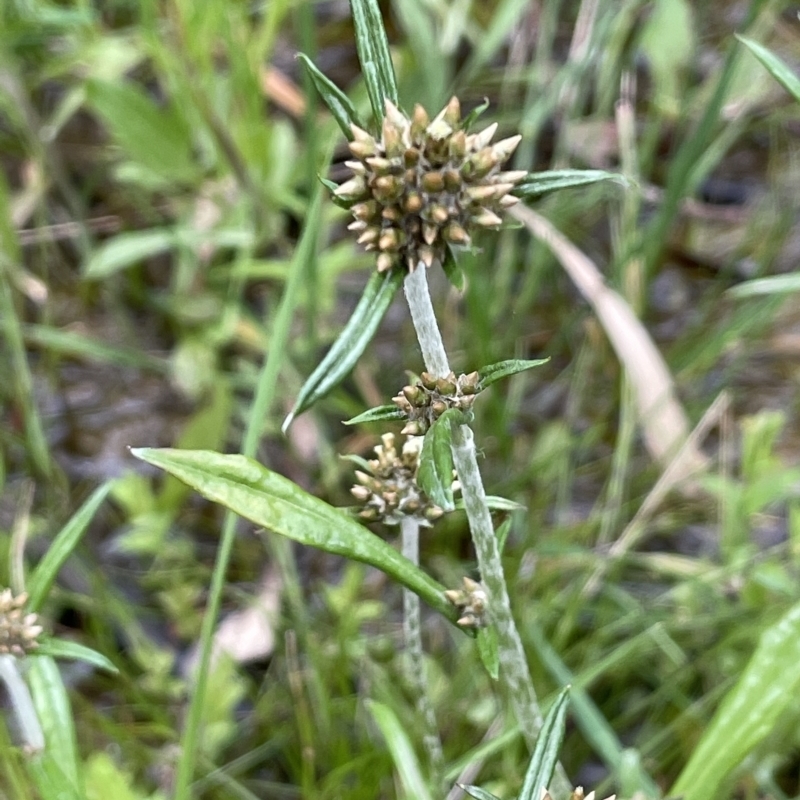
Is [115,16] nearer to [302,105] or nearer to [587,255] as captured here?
[302,105]

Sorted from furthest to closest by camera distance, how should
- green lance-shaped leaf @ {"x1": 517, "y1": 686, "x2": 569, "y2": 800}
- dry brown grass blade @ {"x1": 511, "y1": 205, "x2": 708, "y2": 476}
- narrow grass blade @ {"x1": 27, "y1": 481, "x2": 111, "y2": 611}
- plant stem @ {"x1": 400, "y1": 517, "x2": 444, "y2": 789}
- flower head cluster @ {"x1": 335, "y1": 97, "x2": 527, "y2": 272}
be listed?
dry brown grass blade @ {"x1": 511, "y1": 205, "x2": 708, "y2": 476} < narrow grass blade @ {"x1": 27, "y1": 481, "x2": 111, "y2": 611} < plant stem @ {"x1": 400, "y1": 517, "x2": 444, "y2": 789} < green lance-shaped leaf @ {"x1": 517, "y1": 686, "x2": 569, "y2": 800} < flower head cluster @ {"x1": 335, "y1": 97, "x2": 527, "y2": 272}

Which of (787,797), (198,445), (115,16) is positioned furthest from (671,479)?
(115,16)

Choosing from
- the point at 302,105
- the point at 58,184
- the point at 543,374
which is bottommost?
the point at 543,374

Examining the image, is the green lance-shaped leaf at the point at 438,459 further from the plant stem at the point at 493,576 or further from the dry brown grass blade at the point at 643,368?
the dry brown grass blade at the point at 643,368

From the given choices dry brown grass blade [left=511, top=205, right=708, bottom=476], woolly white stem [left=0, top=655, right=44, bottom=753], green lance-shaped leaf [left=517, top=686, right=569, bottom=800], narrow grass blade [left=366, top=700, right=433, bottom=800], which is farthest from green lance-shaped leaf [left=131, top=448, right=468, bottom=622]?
dry brown grass blade [left=511, top=205, right=708, bottom=476]

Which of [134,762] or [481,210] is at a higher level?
[481,210]

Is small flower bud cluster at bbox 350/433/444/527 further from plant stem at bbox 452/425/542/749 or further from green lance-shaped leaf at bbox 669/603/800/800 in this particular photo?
green lance-shaped leaf at bbox 669/603/800/800
